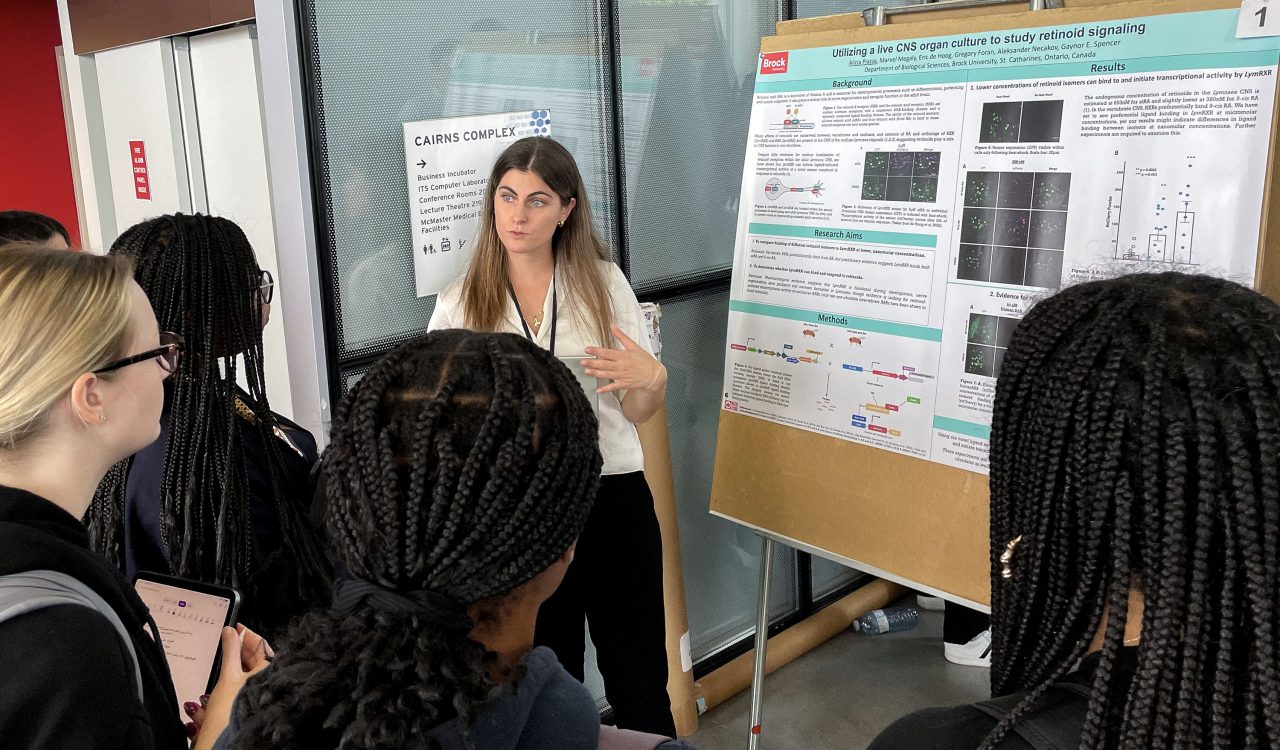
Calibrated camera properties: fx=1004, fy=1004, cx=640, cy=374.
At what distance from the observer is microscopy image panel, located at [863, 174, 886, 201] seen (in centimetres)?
222

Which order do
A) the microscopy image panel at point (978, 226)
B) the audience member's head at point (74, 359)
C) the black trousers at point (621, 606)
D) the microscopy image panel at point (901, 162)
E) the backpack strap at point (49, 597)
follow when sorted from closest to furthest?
the backpack strap at point (49, 597)
the audience member's head at point (74, 359)
the microscopy image panel at point (978, 226)
the microscopy image panel at point (901, 162)
the black trousers at point (621, 606)

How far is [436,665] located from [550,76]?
74.3 inches

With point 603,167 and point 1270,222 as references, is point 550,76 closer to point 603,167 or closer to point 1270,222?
point 603,167

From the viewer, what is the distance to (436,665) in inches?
34.1

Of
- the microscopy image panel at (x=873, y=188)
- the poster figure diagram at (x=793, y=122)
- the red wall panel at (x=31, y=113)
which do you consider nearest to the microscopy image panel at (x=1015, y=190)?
the microscopy image panel at (x=873, y=188)

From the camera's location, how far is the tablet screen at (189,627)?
1.44m

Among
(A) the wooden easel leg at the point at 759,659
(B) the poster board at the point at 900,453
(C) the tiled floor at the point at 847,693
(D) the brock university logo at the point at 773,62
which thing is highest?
(D) the brock university logo at the point at 773,62

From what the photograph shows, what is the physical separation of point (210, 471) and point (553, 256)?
3.20ft

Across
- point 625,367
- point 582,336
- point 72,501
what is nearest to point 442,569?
point 72,501

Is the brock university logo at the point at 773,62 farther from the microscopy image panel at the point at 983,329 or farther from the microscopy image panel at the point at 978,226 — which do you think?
the microscopy image panel at the point at 983,329

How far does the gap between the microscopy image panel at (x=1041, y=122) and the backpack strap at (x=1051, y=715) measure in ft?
4.28

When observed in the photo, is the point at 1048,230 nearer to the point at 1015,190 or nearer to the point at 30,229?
the point at 1015,190

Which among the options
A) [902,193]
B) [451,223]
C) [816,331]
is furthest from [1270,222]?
[451,223]

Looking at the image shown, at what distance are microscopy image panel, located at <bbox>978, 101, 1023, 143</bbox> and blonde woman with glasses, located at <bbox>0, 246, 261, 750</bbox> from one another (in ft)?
5.13
